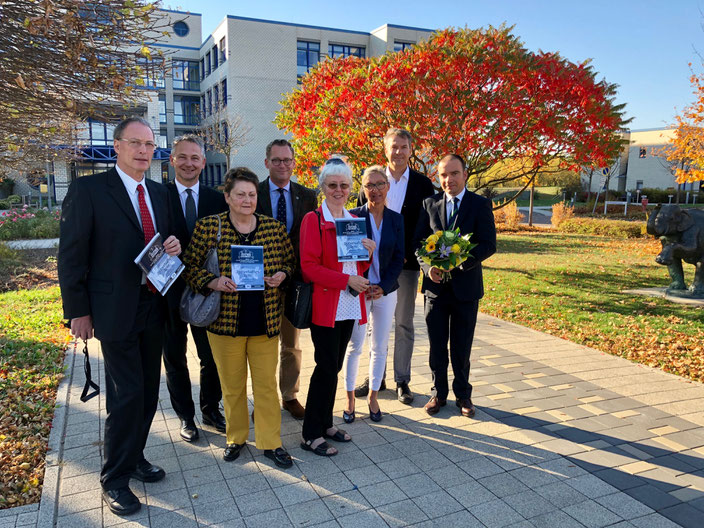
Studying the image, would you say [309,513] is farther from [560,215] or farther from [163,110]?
[163,110]

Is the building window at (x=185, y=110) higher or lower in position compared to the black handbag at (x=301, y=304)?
higher

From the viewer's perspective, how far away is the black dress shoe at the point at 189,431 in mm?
4152

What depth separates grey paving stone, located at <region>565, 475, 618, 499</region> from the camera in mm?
3432

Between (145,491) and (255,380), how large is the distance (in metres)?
1.06

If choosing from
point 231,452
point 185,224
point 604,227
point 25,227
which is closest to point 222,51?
point 25,227

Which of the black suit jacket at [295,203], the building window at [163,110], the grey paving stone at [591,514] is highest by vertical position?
the building window at [163,110]

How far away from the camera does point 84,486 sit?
349cm

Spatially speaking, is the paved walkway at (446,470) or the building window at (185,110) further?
the building window at (185,110)

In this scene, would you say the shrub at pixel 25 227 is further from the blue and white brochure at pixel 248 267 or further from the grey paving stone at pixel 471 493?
the grey paving stone at pixel 471 493

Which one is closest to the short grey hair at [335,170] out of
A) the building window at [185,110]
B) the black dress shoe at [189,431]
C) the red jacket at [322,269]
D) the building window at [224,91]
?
the red jacket at [322,269]

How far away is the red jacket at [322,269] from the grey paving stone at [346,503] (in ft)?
3.97

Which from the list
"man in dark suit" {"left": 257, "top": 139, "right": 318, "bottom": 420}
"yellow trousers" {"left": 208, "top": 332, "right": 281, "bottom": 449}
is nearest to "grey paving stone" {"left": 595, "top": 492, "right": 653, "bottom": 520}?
"yellow trousers" {"left": 208, "top": 332, "right": 281, "bottom": 449}

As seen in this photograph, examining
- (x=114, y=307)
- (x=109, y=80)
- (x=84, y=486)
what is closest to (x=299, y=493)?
(x=84, y=486)

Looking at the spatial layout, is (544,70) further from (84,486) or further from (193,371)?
(84,486)
